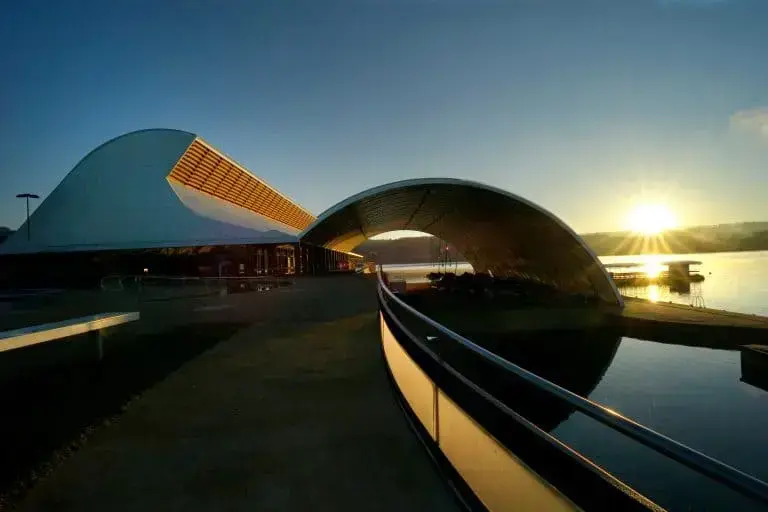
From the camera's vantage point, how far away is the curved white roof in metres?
42.9

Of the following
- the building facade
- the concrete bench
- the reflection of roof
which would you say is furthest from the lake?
the building facade

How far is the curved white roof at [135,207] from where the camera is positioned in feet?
141

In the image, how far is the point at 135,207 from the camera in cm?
4628

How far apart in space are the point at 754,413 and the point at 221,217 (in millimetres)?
45082

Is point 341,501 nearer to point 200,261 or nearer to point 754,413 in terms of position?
point 754,413

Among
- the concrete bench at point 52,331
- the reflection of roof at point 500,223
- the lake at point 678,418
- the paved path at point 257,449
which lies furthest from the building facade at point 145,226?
the paved path at point 257,449

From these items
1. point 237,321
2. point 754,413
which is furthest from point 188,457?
point 754,413

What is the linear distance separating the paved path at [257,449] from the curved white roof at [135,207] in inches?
1301

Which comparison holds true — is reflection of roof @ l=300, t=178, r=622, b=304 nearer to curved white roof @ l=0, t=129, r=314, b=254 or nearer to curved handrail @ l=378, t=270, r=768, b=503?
curved white roof @ l=0, t=129, r=314, b=254

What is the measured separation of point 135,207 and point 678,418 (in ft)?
155

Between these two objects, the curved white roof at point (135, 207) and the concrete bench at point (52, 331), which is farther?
the curved white roof at point (135, 207)

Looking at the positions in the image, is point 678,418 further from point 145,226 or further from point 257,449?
point 145,226

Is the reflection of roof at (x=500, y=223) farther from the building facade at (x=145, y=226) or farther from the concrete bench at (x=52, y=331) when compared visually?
the concrete bench at (x=52, y=331)

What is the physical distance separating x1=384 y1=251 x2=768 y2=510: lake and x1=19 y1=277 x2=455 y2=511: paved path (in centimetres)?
435
